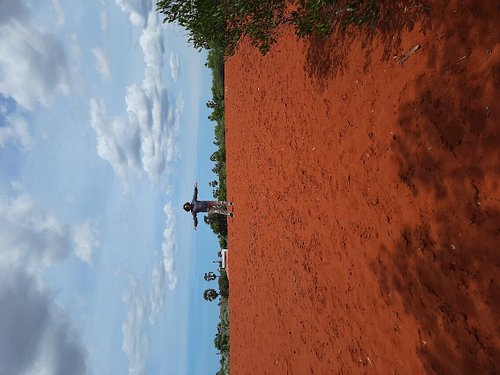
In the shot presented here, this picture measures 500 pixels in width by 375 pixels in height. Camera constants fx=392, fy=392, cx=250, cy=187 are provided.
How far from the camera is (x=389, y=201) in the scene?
17.6ft

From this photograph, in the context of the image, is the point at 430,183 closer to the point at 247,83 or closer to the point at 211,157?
the point at 247,83

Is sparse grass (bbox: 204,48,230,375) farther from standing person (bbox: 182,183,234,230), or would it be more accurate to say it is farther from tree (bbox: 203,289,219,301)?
standing person (bbox: 182,183,234,230)

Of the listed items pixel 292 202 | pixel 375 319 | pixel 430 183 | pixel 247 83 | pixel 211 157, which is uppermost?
pixel 211 157

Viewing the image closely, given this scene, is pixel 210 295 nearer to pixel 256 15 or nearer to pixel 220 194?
pixel 220 194

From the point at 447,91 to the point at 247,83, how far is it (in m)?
9.93

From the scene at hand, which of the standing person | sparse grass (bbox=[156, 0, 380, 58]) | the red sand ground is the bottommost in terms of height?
the red sand ground

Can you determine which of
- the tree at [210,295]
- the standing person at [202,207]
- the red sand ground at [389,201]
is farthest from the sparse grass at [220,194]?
the red sand ground at [389,201]

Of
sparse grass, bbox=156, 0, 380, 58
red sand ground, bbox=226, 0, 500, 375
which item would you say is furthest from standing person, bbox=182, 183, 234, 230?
sparse grass, bbox=156, 0, 380, 58

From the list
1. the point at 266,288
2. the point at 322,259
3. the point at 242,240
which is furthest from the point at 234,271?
the point at 322,259

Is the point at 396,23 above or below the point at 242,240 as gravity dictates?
below

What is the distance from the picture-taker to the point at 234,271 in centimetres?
1509

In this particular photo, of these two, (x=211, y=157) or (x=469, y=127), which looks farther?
(x=211, y=157)

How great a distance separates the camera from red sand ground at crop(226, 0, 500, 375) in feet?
13.0

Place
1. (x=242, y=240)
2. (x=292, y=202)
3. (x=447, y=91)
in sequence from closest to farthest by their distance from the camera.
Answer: (x=447, y=91)
(x=292, y=202)
(x=242, y=240)
